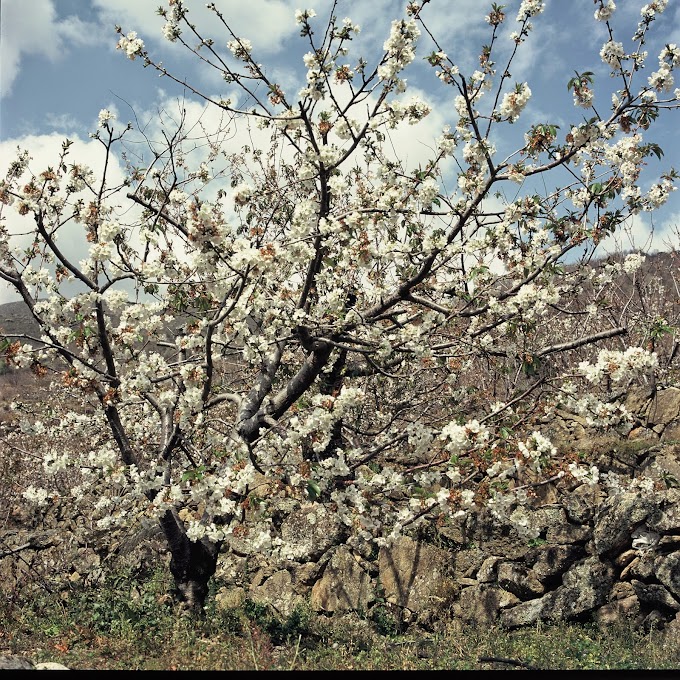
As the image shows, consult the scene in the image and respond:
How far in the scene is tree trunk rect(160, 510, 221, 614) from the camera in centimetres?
594

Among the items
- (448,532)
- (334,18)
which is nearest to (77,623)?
(448,532)

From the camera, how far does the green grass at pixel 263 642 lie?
16.4 ft

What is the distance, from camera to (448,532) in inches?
293

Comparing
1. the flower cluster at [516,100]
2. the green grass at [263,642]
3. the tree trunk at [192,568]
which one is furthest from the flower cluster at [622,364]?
the tree trunk at [192,568]

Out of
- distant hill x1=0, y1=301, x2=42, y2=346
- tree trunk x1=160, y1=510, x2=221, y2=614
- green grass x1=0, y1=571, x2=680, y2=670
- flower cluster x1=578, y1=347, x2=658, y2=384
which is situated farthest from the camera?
tree trunk x1=160, y1=510, x2=221, y2=614

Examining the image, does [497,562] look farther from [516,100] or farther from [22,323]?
[22,323]

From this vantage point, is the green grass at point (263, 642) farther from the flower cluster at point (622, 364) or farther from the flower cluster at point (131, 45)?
the flower cluster at point (131, 45)

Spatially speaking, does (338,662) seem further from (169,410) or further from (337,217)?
(337,217)

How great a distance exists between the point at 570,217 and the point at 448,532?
4.57 m

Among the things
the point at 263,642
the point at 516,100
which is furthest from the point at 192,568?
the point at 516,100

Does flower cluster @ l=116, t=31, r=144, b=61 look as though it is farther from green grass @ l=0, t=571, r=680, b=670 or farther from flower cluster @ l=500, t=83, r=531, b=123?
green grass @ l=0, t=571, r=680, b=670

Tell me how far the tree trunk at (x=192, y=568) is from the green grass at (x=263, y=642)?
19 centimetres

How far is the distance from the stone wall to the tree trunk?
655 millimetres

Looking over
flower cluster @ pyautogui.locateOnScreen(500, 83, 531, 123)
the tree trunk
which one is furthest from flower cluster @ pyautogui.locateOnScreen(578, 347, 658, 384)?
the tree trunk
